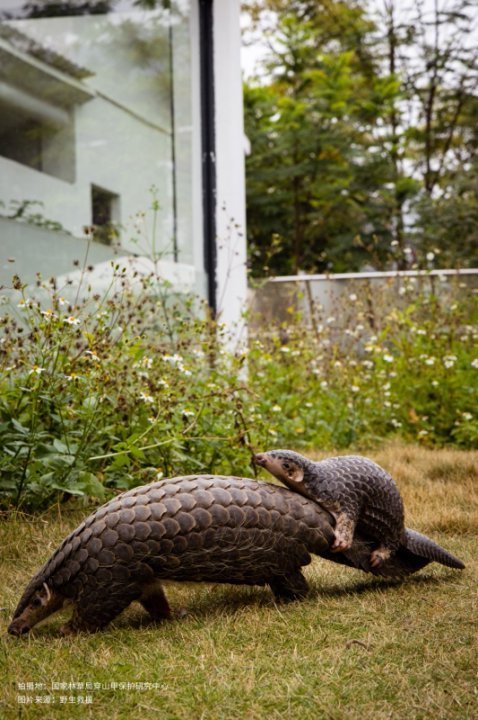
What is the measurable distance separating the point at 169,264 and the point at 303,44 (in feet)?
51.0

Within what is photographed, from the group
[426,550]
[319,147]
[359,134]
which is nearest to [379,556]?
[426,550]

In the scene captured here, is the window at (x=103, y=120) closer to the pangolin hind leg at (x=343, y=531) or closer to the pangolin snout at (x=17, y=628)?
the pangolin hind leg at (x=343, y=531)

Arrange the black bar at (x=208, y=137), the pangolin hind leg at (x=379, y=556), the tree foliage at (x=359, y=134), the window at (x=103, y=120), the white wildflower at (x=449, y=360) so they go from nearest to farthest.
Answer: the pangolin hind leg at (x=379, y=556), the window at (x=103, y=120), the white wildflower at (x=449, y=360), the black bar at (x=208, y=137), the tree foliage at (x=359, y=134)

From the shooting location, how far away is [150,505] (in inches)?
99.9

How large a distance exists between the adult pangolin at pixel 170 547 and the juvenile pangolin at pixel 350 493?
0.06 meters

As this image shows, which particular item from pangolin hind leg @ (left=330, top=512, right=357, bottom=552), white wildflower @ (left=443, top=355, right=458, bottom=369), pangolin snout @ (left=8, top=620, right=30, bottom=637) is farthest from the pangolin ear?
white wildflower @ (left=443, top=355, right=458, bottom=369)

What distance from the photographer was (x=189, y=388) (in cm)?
471

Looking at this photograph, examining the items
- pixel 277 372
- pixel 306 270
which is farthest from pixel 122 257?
pixel 306 270

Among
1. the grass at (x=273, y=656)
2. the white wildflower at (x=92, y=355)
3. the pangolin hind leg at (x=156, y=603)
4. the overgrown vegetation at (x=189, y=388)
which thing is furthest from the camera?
the overgrown vegetation at (x=189, y=388)

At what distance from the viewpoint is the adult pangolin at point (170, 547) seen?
247 centimetres

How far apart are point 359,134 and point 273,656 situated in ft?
65.8

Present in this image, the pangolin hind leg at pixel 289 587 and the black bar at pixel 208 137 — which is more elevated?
the black bar at pixel 208 137

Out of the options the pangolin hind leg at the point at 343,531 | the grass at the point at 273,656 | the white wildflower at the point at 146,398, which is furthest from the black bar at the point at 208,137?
the pangolin hind leg at the point at 343,531

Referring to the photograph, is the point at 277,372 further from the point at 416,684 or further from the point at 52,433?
the point at 416,684
